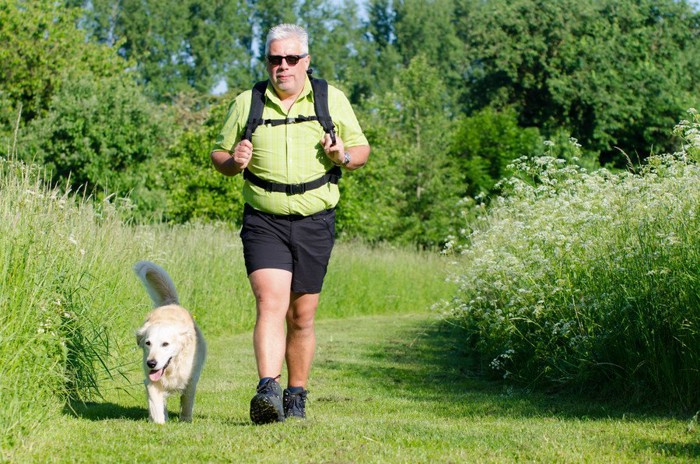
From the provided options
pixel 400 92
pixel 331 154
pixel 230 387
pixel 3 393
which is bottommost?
pixel 230 387

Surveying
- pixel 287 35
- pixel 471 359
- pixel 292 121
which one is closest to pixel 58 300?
pixel 292 121

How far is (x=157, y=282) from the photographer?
7117 millimetres

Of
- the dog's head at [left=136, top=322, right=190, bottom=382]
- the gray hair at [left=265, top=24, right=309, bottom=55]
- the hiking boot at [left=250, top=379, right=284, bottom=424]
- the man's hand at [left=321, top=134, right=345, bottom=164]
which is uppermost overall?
the gray hair at [left=265, top=24, right=309, bottom=55]

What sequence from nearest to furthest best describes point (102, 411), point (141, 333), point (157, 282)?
point (141, 333) → point (102, 411) → point (157, 282)

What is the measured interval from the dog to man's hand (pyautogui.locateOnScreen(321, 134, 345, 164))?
1.66 metres

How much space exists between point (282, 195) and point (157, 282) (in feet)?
5.61

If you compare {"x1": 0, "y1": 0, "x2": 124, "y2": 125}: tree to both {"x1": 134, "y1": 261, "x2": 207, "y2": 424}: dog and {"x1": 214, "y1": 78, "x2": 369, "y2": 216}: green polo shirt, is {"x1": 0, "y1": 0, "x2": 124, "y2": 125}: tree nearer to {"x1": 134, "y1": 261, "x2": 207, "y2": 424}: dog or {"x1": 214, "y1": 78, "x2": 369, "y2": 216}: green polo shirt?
{"x1": 134, "y1": 261, "x2": 207, "y2": 424}: dog

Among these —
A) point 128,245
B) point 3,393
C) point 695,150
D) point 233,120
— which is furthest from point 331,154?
point 128,245

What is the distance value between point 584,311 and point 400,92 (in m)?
32.7

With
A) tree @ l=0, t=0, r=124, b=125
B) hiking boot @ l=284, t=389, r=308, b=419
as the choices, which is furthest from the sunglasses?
tree @ l=0, t=0, r=124, b=125

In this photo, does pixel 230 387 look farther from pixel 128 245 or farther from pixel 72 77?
pixel 72 77

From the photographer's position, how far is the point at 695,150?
23.0ft

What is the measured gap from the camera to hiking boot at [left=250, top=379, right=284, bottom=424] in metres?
5.70

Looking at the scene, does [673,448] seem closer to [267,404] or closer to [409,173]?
[267,404]
